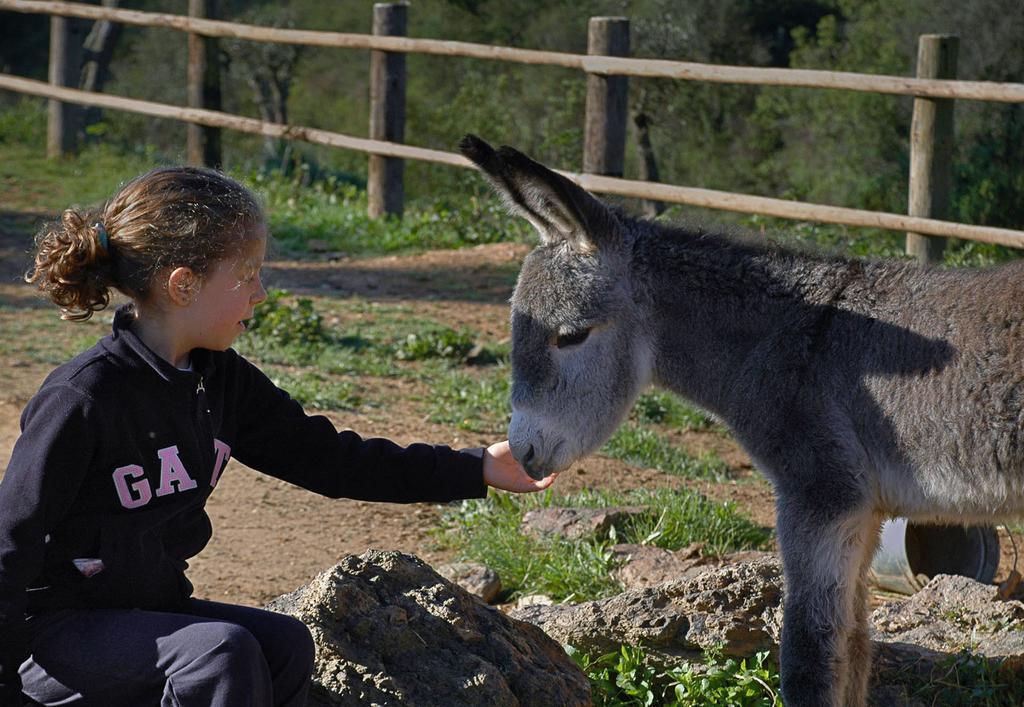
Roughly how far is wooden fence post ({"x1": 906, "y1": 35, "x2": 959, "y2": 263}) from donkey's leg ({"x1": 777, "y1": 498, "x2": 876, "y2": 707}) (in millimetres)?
5328

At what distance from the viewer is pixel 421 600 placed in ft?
11.5

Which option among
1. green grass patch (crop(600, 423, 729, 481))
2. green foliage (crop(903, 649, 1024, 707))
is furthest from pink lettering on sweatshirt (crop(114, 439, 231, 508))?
green grass patch (crop(600, 423, 729, 481))

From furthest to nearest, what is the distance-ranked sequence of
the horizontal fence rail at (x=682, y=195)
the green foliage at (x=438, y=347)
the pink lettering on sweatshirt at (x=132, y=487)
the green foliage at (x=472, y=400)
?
1. the green foliage at (x=438, y=347)
2. the horizontal fence rail at (x=682, y=195)
3. the green foliage at (x=472, y=400)
4. the pink lettering on sweatshirt at (x=132, y=487)

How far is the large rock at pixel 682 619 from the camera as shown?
3904 millimetres

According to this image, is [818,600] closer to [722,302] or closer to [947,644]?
[722,302]

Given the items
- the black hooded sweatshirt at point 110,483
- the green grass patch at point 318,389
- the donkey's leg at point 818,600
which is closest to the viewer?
the black hooded sweatshirt at point 110,483

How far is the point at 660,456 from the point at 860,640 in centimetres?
299

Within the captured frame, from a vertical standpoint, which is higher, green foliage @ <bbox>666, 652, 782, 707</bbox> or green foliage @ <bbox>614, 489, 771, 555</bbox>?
green foliage @ <bbox>666, 652, 782, 707</bbox>

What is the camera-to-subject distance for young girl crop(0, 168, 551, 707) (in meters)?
2.64

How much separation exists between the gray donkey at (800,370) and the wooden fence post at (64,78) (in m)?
12.7

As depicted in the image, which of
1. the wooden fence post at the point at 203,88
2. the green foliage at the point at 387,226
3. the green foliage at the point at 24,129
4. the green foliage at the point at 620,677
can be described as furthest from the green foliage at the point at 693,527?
the green foliage at the point at 24,129

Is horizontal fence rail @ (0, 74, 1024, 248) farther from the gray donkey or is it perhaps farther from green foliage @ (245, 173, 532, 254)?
the gray donkey

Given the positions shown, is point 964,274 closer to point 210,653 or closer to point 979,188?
point 210,653

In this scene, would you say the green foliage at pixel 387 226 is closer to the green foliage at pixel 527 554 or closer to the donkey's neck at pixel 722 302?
the green foliage at pixel 527 554
